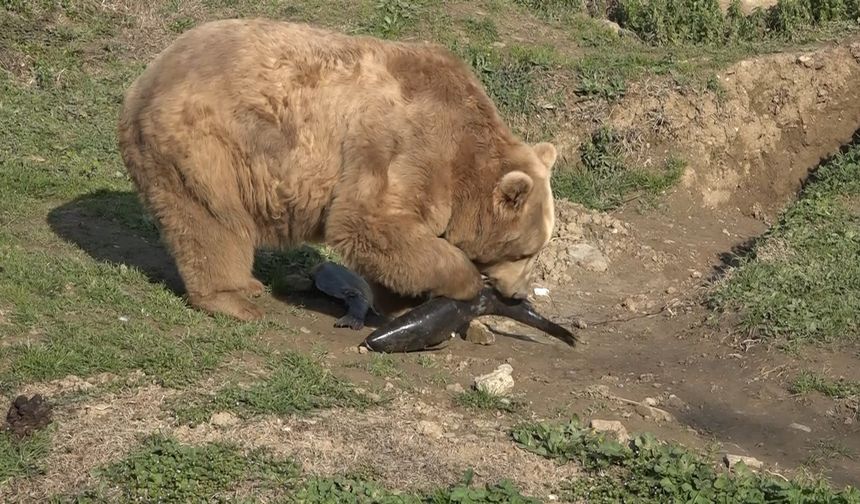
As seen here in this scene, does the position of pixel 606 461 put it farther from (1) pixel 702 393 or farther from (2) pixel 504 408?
(1) pixel 702 393

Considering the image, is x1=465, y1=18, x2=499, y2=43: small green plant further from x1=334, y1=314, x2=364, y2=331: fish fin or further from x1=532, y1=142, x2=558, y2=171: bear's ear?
x1=334, y1=314, x2=364, y2=331: fish fin

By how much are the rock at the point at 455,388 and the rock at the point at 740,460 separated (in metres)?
1.53

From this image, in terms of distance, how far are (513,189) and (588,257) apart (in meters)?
3.08

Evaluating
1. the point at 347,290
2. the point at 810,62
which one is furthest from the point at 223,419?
the point at 810,62

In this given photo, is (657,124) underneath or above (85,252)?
above

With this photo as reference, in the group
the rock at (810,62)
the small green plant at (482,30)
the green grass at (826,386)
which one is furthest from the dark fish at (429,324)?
the rock at (810,62)

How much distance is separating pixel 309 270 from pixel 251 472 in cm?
366

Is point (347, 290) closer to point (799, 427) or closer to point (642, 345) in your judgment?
point (642, 345)

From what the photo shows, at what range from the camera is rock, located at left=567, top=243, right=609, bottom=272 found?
31.6ft

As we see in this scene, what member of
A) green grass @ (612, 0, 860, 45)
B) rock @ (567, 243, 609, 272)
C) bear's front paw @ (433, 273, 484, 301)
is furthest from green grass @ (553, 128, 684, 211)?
bear's front paw @ (433, 273, 484, 301)

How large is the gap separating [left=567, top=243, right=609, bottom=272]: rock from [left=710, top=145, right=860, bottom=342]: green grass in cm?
123

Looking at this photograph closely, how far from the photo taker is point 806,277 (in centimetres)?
815

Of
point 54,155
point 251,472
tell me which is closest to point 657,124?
point 54,155

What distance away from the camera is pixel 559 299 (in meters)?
9.04
